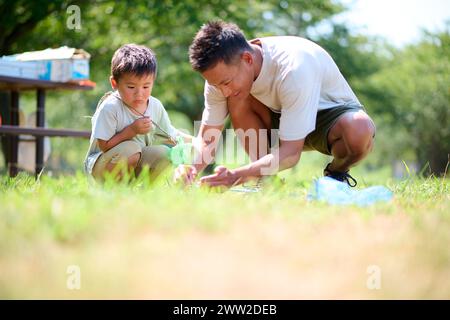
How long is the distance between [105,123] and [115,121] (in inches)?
Answer: 3.2

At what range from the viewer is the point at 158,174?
4.16m

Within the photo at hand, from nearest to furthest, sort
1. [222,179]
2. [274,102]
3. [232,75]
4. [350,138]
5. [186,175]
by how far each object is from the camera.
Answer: [222,179] → [186,175] → [232,75] → [350,138] → [274,102]

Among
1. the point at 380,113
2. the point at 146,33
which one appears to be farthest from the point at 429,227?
the point at 380,113

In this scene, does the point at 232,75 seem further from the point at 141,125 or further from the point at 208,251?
the point at 208,251

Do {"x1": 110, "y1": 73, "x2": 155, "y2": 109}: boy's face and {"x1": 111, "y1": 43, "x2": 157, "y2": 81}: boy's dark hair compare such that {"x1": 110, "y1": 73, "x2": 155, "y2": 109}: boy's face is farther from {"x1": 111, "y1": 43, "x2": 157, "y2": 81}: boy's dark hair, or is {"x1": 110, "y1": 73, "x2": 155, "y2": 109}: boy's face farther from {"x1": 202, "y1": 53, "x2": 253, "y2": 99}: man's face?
{"x1": 202, "y1": 53, "x2": 253, "y2": 99}: man's face

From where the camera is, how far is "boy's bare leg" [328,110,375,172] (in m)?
3.60

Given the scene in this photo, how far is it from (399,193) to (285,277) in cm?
205

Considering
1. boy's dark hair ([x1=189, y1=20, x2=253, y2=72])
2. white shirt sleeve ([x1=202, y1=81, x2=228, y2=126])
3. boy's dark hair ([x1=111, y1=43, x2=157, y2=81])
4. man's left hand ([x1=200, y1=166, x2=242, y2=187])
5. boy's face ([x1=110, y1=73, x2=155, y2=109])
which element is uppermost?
boy's dark hair ([x1=189, y1=20, x2=253, y2=72])

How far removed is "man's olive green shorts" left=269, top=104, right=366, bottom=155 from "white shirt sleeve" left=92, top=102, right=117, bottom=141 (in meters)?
1.13

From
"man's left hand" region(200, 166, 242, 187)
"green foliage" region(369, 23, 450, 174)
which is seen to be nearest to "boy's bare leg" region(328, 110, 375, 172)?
"man's left hand" region(200, 166, 242, 187)

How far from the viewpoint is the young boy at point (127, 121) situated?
3832mm

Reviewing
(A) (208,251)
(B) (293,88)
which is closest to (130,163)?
(B) (293,88)

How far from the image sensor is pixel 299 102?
3.28 meters
